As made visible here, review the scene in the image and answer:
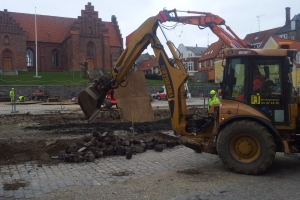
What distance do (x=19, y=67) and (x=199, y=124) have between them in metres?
55.4

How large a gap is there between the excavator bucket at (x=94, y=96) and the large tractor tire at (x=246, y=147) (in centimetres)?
504

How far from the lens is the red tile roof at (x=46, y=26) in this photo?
61.9m

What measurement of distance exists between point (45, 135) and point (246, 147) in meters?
8.02

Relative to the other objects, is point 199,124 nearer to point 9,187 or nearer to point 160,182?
point 160,182

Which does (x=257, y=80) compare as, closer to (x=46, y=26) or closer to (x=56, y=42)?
(x=56, y=42)

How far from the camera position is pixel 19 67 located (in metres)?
58.0

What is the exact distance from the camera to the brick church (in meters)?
57.1

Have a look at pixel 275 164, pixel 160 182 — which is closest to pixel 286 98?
pixel 275 164

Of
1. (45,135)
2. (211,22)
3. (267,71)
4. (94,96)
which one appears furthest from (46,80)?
(267,71)

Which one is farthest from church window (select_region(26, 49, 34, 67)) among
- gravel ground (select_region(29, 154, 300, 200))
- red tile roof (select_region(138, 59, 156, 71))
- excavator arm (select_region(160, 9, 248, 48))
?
gravel ground (select_region(29, 154, 300, 200))

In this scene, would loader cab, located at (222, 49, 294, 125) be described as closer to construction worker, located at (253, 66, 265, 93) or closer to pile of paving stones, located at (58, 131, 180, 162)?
construction worker, located at (253, 66, 265, 93)

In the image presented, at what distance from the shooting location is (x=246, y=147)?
7078mm

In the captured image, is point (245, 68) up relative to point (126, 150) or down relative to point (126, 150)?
up

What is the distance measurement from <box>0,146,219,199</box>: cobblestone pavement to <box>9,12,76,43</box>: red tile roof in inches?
2271
